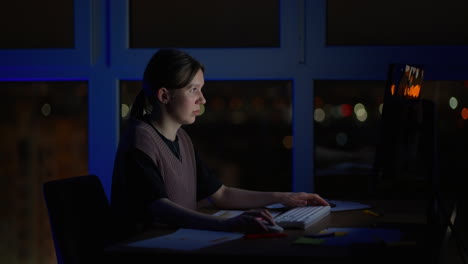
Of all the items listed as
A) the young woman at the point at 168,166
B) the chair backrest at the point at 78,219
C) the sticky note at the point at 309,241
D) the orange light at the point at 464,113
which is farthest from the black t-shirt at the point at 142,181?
the orange light at the point at 464,113

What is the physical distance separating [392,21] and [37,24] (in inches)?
64.1

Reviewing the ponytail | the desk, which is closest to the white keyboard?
the desk


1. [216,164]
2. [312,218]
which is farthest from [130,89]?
[312,218]

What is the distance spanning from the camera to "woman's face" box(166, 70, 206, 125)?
2.00 meters

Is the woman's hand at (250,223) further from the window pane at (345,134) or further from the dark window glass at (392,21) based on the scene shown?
the dark window glass at (392,21)

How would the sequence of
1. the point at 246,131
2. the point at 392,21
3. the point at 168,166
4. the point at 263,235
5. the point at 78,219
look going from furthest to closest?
the point at 246,131 < the point at 392,21 < the point at 168,166 < the point at 78,219 < the point at 263,235

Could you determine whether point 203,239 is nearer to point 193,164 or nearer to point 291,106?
point 193,164

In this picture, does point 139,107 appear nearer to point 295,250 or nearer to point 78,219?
point 78,219

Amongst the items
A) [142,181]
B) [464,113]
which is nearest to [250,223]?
[142,181]

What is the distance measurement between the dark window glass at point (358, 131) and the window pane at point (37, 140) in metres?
1.11

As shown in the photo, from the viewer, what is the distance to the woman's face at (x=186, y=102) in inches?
78.9

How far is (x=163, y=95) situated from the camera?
200 cm

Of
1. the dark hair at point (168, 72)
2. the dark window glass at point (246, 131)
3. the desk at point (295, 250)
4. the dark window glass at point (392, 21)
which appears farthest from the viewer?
the dark window glass at point (246, 131)

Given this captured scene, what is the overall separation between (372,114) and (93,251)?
4.88ft
